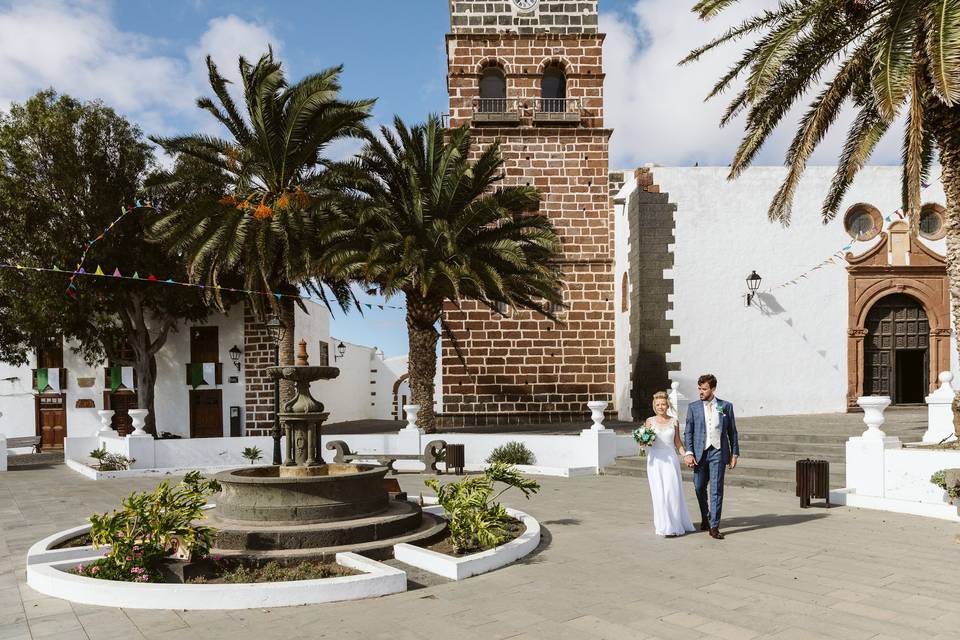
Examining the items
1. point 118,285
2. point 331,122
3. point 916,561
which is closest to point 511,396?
point 331,122

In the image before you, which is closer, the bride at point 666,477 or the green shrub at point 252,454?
the bride at point 666,477

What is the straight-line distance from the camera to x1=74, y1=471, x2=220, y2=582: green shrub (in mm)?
6184

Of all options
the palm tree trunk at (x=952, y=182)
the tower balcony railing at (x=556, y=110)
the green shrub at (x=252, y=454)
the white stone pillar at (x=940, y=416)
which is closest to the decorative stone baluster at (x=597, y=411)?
the white stone pillar at (x=940, y=416)

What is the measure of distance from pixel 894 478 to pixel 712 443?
147 inches

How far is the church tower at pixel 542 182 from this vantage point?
21.8 metres

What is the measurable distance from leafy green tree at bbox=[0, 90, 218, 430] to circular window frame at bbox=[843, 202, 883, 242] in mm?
17259

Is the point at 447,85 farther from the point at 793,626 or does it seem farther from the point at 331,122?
the point at 793,626

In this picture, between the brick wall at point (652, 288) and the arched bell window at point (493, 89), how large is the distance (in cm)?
524

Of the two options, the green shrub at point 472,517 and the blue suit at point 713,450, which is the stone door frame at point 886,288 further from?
the green shrub at point 472,517

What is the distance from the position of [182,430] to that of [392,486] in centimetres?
1600

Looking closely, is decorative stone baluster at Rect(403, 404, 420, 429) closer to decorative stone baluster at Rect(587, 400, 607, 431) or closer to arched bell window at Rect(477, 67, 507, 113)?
decorative stone baluster at Rect(587, 400, 607, 431)

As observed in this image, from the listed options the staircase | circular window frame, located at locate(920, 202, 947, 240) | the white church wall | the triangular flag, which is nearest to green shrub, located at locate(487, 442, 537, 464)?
the staircase

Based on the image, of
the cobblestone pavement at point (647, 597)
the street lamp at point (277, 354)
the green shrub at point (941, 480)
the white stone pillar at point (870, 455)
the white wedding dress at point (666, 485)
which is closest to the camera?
the cobblestone pavement at point (647, 597)

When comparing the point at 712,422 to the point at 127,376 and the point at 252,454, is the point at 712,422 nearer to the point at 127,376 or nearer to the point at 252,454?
the point at 252,454
